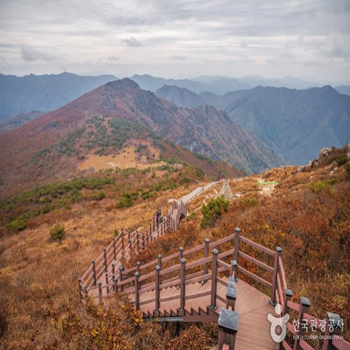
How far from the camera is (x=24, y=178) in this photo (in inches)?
3250

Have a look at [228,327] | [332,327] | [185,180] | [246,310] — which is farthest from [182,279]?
[185,180]

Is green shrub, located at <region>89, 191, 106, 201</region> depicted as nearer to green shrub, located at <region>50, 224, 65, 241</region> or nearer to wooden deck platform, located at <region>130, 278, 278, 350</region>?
green shrub, located at <region>50, 224, 65, 241</region>

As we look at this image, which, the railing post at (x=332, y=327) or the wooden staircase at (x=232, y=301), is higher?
the railing post at (x=332, y=327)

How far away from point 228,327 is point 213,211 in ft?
27.4

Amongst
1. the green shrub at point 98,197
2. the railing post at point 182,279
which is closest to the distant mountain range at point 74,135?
the green shrub at point 98,197

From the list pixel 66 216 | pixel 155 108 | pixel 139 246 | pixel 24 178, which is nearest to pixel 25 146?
pixel 24 178

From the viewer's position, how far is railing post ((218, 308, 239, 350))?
2582 millimetres

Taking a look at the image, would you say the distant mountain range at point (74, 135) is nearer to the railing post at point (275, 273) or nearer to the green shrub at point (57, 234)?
the green shrub at point (57, 234)

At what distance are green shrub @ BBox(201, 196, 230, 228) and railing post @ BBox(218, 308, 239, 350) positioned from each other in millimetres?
7678

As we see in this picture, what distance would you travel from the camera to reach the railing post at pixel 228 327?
8.47 ft

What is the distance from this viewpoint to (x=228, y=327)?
102 inches

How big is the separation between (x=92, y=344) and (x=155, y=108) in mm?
193480

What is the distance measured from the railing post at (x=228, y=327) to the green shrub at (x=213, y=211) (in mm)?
7678

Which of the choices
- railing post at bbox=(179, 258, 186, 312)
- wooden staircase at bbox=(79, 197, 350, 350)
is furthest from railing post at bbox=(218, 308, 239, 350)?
railing post at bbox=(179, 258, 186, 312)
